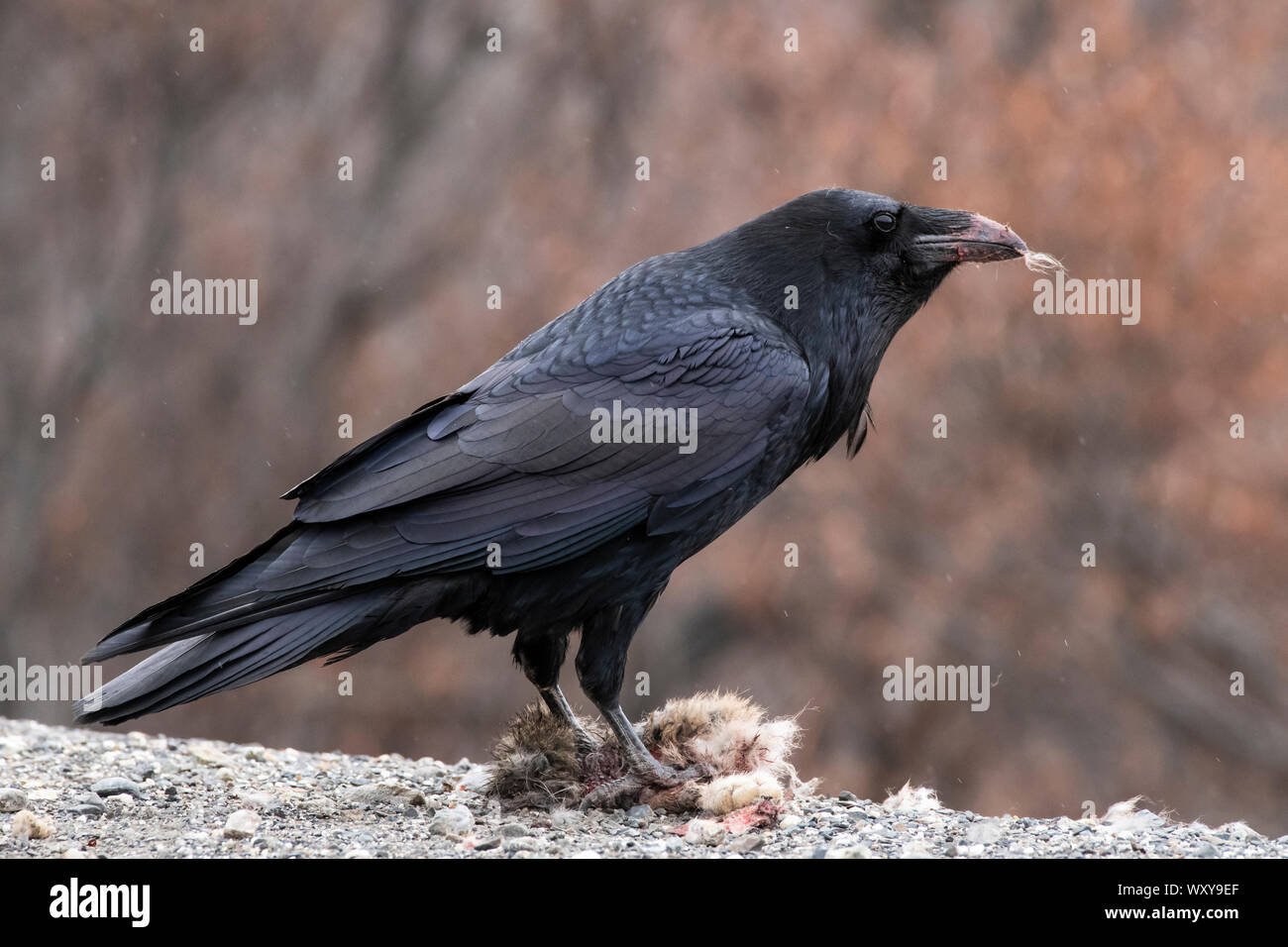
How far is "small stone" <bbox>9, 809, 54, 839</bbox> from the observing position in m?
4.27

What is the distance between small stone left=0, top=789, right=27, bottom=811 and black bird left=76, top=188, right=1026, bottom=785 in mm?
749

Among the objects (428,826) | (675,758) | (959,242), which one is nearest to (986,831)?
(675,758)

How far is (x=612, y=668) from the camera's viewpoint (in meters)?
4.80

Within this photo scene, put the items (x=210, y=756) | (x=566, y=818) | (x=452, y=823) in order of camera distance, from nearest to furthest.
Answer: (x=452, y=823) < (x=566, y=818) < (x=210, y=756)

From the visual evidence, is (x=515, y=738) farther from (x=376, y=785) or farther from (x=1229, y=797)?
(x=1229, y=797)

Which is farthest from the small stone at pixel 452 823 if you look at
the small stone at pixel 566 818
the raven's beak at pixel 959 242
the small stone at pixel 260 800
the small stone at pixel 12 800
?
the raven's beak at pixel 959 242

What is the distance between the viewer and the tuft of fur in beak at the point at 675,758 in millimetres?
4703

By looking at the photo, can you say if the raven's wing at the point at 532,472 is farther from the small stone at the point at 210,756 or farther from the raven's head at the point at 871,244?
the small stone at the point at 210,756

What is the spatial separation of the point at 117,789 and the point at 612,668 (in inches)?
70.4

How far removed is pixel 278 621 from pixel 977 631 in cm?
684

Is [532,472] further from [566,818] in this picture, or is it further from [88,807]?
[88,807]

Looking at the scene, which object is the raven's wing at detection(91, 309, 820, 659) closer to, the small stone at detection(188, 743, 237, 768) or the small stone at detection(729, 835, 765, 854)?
the small stone at detection(729, 835, 765, 854)

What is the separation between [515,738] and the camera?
4.97 metres

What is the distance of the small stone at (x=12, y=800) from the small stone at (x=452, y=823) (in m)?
1.39
